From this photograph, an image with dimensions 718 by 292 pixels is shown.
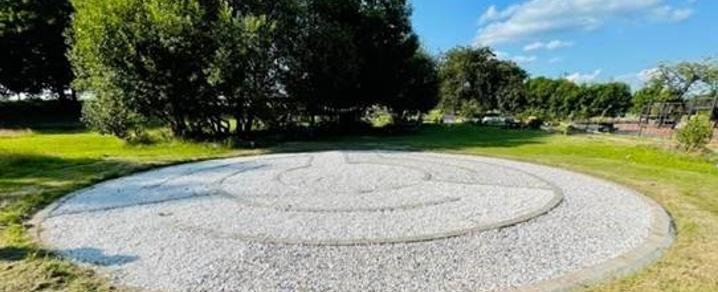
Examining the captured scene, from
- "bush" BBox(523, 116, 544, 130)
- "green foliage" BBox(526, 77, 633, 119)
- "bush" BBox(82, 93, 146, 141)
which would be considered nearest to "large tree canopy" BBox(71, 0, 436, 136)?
"bush" BBox(82, 93, 146, 141)

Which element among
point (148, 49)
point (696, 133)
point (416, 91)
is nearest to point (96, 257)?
point (148, 49)

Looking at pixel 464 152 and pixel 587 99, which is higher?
pixel 587 99

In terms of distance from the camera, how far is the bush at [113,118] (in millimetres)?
16625

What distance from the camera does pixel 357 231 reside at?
6262 mm

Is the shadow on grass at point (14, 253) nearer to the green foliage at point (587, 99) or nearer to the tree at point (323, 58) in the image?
the tree at point (323, 58)

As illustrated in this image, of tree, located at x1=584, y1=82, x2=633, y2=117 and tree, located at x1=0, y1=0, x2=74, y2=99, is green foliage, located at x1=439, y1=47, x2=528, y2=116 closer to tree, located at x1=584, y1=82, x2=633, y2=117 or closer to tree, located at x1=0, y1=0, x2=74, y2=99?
tree, located at x1=584, y1=82, x2=633, y2=117

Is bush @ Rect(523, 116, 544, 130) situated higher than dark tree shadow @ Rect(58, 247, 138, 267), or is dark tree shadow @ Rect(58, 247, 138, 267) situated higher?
bush @ Rect(523, 116, 544, 130)

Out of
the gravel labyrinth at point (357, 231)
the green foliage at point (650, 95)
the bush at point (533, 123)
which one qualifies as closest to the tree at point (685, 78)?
the green foliage at point (650, 95)

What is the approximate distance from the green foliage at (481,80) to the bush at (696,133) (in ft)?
123

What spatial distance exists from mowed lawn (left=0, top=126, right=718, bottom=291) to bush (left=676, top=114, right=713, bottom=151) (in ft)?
1.95

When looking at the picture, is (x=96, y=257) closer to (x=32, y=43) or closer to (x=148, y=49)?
(x=148, y=49)

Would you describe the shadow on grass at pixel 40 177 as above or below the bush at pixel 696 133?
below

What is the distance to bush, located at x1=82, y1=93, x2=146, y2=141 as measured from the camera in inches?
655

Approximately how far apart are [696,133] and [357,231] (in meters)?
13.4
